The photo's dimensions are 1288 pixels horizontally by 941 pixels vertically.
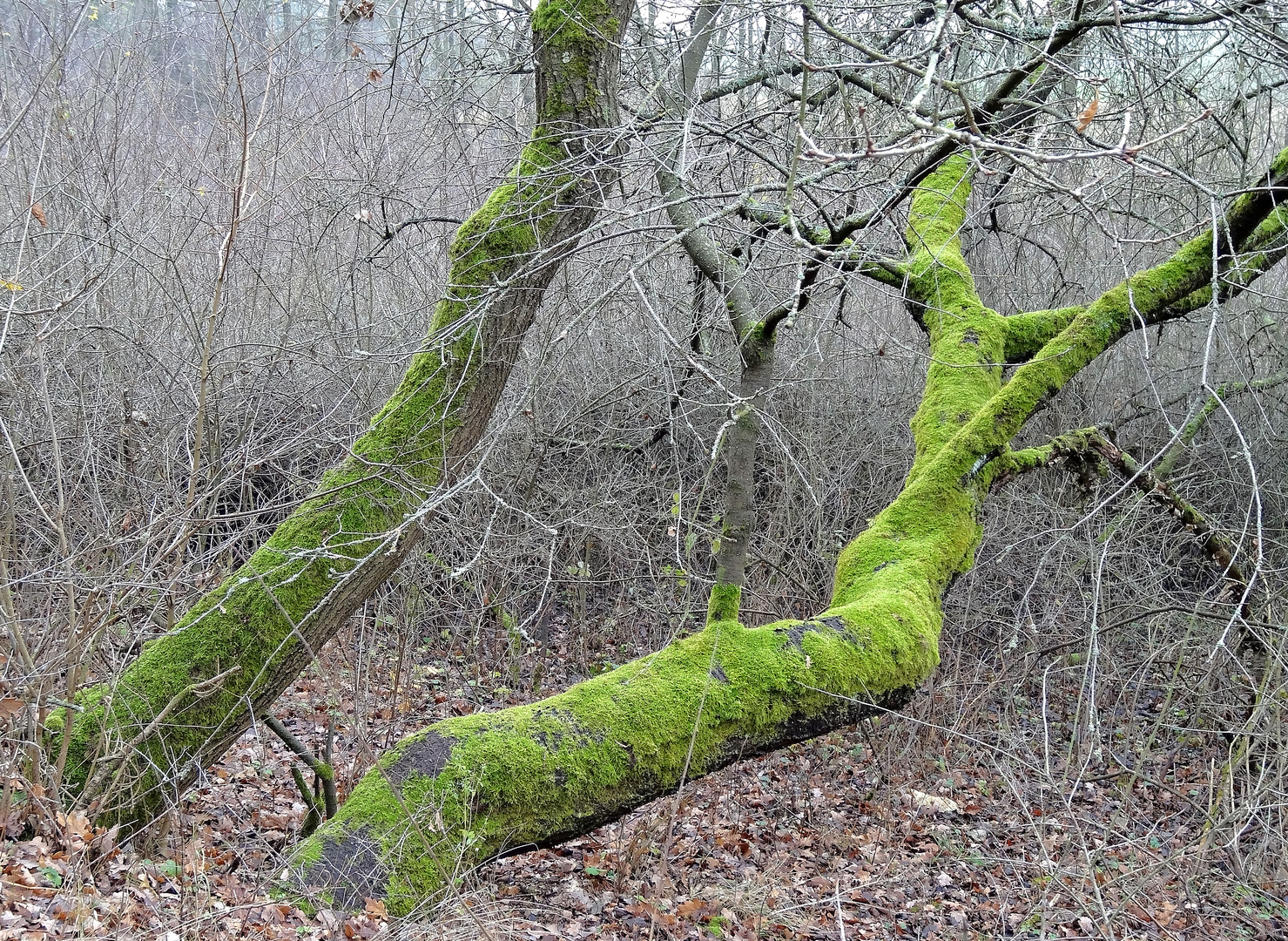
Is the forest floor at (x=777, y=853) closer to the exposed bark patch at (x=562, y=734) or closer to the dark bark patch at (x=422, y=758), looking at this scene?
the dark bark patch at (x=422, y=758)

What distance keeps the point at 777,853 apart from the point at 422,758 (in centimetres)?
261

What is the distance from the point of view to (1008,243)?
941 cm

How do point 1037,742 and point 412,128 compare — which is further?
point 412,128

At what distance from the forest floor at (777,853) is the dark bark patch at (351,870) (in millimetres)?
133

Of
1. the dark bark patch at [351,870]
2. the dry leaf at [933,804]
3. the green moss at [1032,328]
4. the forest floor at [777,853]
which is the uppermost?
the green moss at [1032,328]

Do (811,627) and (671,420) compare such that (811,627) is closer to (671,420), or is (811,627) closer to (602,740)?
(602,740)

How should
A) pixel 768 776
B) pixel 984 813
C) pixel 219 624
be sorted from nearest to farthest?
pixel 219 624 → pixel 984 813 → pixel 768 776

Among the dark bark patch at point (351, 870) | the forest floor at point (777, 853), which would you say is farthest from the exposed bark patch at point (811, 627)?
the dark bark patch at point (351, 870)

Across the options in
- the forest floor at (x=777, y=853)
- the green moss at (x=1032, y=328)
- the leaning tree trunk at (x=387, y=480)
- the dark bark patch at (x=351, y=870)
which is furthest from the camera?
the green moss at (x=1032, y=328)

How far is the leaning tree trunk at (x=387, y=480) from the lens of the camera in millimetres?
4207

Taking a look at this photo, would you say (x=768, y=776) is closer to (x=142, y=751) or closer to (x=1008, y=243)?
(x=142, y=751)

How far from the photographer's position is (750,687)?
4.15 metres

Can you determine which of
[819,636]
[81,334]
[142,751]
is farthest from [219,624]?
[81,334]

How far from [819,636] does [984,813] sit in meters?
2.97
